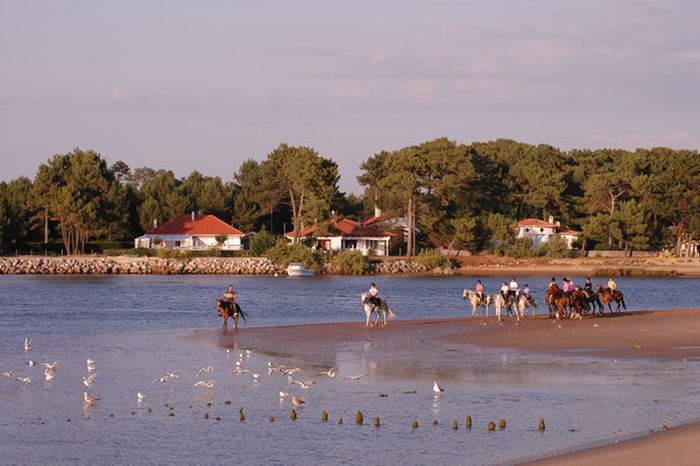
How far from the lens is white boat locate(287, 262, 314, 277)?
331 feet

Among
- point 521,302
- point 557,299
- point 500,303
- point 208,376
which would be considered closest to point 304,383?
point 208,376

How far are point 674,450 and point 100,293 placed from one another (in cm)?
5832

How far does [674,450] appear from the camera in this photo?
17.0m

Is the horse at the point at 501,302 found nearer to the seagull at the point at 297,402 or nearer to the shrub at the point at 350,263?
the seagull at the point at 297,402

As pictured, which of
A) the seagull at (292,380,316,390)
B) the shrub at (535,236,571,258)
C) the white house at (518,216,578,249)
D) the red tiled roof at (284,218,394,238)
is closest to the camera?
the seagull at (292,380,316,390)

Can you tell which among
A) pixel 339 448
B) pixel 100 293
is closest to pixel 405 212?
pixel 100 293

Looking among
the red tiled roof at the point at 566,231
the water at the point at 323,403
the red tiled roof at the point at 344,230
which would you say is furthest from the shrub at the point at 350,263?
the water at the point at 323,403

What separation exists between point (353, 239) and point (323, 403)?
96298mm

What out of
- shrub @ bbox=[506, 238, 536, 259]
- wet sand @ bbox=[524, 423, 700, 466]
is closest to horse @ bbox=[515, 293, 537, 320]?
wet sand @ bbox=[524, 423, 700, 466]

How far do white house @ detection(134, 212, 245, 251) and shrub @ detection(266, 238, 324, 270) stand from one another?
39.7 feet

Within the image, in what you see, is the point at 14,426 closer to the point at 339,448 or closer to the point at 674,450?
the point at 339,448

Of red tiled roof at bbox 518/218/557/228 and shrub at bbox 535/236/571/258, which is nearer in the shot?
shrub at bbox 535/236/571/258


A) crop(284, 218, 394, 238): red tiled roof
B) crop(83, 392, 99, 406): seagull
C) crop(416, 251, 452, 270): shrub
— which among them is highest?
crop(284, 218, 394, 238): red tiled roof

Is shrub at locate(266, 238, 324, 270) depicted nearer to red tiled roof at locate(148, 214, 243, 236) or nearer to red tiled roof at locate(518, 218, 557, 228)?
red tiled roof at locate(148, 214, 243, 236)
